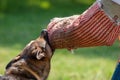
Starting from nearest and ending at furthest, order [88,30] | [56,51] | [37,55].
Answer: [88,30] → [37,55] → [56,51]

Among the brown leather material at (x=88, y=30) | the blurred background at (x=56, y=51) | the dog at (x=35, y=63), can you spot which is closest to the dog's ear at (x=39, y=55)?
the dog at (x=35, y=63)

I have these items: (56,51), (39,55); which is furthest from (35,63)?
(56,51)

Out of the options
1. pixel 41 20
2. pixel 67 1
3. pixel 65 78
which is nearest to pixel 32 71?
pixel 65 78

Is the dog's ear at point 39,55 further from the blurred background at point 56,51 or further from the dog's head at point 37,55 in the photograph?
the blurred background at point 56,51

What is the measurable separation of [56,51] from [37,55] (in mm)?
5549

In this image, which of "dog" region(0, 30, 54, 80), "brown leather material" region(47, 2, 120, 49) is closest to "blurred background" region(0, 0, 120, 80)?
"dog" region(0, 30, 54, 80)

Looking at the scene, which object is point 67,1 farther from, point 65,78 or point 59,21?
point 59,21

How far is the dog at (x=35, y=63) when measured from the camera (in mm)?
4758

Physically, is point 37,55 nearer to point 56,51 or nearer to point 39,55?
point 39,55

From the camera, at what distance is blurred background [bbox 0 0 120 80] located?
8047mm

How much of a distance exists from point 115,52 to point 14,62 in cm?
614

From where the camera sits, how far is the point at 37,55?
4.73m

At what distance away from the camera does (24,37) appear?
1225 cm

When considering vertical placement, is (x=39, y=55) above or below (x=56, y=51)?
above
